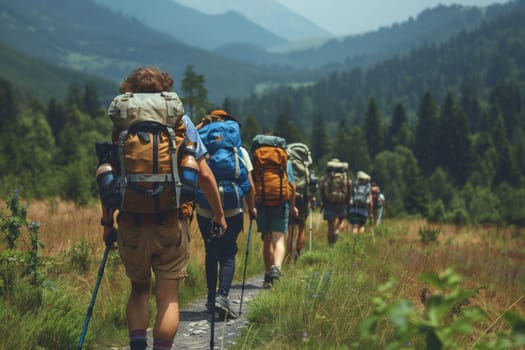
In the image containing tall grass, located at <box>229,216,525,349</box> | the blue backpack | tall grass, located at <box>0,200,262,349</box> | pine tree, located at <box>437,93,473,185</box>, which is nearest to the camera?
tall grass, located at <box>229,216,525,349</box>

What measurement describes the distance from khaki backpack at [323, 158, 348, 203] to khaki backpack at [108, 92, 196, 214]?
26.8 ft

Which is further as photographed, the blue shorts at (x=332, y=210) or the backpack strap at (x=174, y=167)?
the blue shorts at (x=332, y=210)

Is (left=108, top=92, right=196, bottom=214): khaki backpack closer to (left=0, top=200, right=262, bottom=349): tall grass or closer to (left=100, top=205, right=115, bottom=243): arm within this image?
(left=100, top=205, right=115, bottom=243): arm

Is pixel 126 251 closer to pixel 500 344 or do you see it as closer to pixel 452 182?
pixel 500 344

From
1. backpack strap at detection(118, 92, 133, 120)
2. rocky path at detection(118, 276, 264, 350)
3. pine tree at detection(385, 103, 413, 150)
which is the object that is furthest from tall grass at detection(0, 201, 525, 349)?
pine tree at detection(385, 103, 413, 150)

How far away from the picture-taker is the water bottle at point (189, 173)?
12.0ft

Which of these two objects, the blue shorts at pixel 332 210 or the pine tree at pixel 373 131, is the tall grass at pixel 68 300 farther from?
the pine tree at pixel 373 131

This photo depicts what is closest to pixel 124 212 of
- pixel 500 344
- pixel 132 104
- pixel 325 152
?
pixel 132 104

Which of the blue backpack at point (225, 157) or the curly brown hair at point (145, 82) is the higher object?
the curly brown hair at point (145, 82)

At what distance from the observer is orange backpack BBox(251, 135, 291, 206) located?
24.7 feet

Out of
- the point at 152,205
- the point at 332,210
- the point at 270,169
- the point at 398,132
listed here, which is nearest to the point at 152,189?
the point at 152,205

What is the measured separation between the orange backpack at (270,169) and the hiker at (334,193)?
410 cm

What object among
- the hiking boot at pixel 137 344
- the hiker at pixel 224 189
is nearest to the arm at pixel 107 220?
the hiking boot at pixel 137 344

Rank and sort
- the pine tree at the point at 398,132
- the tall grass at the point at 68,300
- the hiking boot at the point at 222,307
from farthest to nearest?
the pine tree at the point at 398,132 < the hiking boot at the point at 222,307 < the tall grass at the point at 68,300
